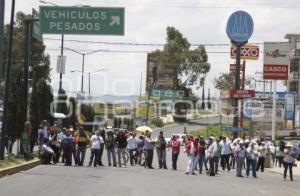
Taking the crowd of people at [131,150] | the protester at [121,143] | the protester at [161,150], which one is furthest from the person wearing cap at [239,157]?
the protester at [121,143]

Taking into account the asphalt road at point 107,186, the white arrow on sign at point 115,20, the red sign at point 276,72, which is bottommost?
the asphalt road at point 107,186

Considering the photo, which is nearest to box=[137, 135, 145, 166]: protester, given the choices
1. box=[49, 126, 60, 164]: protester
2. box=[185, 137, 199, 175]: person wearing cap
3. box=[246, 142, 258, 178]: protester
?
box=[185, 137, 199, 175]: person wearing cap

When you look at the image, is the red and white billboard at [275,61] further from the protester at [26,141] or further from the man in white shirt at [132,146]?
the protester at [26,141]

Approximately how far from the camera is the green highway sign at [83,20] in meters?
28.5

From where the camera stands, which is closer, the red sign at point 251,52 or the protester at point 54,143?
the protester at point 54,143

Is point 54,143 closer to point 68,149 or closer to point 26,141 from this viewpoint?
point 68,149

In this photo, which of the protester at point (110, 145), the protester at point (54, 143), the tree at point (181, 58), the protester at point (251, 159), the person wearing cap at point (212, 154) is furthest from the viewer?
the tree at point (181, 58)

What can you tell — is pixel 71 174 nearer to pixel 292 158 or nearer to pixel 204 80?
pixel 292 158

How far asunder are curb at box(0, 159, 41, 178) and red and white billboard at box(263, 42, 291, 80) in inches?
1224

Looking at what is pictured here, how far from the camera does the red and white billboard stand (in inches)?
2237

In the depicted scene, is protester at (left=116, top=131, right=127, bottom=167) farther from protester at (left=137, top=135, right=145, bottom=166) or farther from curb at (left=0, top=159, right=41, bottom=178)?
curb at (left=0, top=159, right=41, bottom=178)

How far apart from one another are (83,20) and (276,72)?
102ft

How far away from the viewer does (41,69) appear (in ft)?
265

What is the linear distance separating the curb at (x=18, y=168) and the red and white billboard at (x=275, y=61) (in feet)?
102
